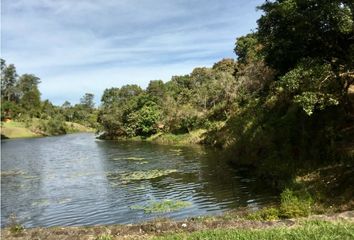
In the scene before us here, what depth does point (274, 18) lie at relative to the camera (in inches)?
787

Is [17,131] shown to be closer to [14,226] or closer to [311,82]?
[14,226]

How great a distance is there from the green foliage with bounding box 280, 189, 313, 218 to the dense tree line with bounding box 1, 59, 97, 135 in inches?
4455

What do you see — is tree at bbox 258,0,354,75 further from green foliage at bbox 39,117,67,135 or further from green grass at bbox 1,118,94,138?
green foliage at bbox 39,117,67,135

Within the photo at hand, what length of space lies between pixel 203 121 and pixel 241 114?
1627 centimetres

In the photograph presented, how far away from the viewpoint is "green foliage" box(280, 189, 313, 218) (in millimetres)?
13898

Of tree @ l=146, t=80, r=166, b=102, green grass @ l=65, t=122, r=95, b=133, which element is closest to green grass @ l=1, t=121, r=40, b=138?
green grass @ l=65, t=122, r=95, b=133

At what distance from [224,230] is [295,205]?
14.5ft

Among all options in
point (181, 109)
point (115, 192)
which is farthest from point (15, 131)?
point (115, 192)

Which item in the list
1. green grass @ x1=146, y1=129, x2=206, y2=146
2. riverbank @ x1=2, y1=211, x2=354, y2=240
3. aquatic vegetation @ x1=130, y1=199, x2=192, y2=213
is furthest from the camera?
green grass @ x1=146, y1=129, x2=206, y2=146

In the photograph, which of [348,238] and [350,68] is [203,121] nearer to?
[350,68]

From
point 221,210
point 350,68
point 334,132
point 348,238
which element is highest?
point 350,68

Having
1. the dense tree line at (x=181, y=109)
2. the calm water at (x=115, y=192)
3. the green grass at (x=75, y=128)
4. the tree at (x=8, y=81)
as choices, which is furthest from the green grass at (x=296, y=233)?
the tree at (x=8, y=81)

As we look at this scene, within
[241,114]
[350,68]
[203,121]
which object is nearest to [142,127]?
[203,121]

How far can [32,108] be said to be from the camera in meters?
138
